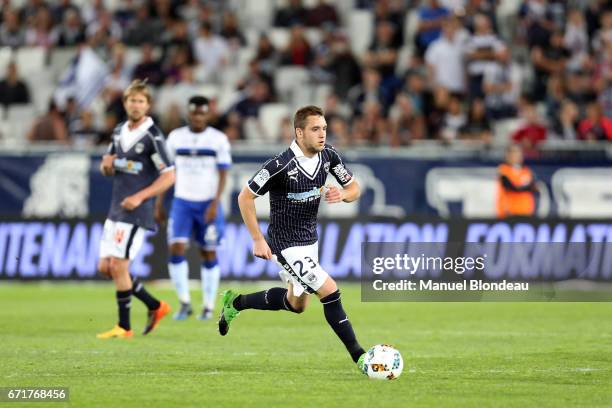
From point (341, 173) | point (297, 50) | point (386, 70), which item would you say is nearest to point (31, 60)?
point (297, 50)

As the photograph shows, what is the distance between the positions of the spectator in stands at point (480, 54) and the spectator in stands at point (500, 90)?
0.08 metres

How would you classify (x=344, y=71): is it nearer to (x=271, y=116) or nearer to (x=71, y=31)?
(x=271, y=116)

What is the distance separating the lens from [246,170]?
21891 mm

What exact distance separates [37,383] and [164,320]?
6.16 meters

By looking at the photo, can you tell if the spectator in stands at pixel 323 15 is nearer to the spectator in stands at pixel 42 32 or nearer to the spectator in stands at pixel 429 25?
the spectator in stands at pixel 429 25

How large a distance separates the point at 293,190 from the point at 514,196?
1023cm

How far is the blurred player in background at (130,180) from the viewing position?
13.6 meters

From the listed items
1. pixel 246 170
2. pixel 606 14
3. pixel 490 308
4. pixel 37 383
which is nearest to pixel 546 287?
pixel 490 308

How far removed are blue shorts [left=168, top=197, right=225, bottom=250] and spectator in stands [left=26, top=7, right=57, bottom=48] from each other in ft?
42.3

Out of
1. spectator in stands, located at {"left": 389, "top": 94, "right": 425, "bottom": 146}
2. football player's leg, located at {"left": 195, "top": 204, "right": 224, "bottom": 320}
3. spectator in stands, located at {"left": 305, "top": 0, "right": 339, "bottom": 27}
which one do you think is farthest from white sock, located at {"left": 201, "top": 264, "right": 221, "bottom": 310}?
spectator in stands, located at {"left": 305, "top": 0, "right": 339, "bottom": 27}

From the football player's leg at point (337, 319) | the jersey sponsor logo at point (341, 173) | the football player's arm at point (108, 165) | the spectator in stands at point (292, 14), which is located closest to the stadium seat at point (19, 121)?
the spectator in stands at point (292, 14)

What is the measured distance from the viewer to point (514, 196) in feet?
67.3

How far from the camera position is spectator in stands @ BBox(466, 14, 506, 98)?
2383cm

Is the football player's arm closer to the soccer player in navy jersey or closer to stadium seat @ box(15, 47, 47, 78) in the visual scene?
the soccer player in navy jersey
